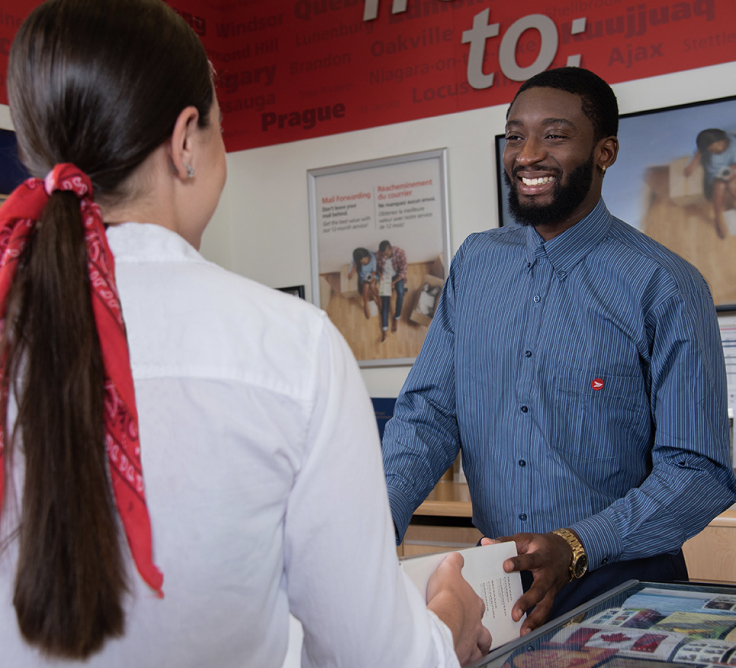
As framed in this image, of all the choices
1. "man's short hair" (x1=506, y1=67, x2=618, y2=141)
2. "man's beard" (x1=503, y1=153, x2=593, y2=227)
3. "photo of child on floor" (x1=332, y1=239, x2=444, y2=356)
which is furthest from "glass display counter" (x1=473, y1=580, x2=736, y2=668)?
"photo of child on floor" (x1=332, y1=239, x2=444, y2=356)

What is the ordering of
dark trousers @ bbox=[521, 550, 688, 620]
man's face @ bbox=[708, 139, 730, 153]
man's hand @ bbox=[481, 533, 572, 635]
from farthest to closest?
man's face @ bbox=[708, 139, 730, 153] < dark trousers @ bbox=[521, 550, 688, 620] < man's hand @ bbox=[481, 533, 572, 635]

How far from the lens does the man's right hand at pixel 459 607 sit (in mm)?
806

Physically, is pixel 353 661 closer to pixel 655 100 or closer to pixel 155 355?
pixel 155 355

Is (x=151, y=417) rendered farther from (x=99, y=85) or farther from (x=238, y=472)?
(x=99, y=85)

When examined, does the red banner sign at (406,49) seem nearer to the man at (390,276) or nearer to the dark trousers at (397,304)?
the man at (390,276)

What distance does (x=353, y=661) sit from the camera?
0.64 m

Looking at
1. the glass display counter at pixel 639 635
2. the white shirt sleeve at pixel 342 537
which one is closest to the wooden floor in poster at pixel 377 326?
the glass display counter at pixel 639 635

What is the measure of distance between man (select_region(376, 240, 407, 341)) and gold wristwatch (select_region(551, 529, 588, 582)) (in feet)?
5.92

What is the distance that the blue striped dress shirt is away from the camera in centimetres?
125

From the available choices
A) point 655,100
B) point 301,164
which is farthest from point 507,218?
point 301,164

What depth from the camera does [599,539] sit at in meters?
1.21

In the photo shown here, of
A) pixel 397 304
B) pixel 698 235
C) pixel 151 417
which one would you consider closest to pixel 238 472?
pixel 151 417

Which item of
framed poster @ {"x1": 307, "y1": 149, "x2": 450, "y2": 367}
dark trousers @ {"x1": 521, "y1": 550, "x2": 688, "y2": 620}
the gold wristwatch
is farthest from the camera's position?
framed poster @ {"x1": 307, "y1": 149, "x2": 450, "y2": 367}

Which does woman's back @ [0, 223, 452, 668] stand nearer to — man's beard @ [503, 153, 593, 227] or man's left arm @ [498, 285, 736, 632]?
man's left arm @ [498, 285, 736, 632]
